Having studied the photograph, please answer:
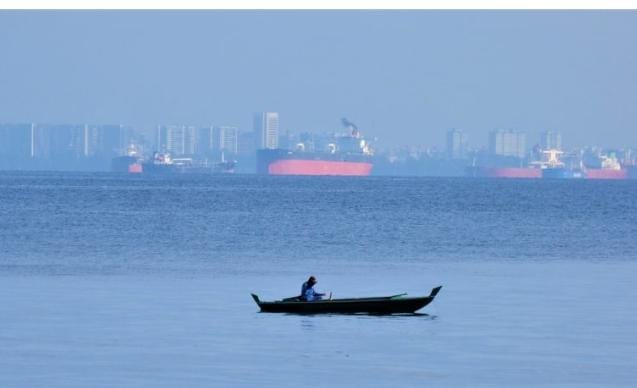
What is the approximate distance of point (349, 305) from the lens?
3612 cm

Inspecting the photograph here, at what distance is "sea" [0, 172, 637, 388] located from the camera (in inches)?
1045

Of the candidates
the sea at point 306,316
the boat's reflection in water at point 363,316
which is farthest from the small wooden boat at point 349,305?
the sea at point 306,316

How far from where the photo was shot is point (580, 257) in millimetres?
60531

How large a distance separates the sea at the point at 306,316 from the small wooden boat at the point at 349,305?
1.55ft

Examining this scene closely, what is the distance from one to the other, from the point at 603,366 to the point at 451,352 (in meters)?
3.15

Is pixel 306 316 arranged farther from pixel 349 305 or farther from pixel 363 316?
pixel 363 316

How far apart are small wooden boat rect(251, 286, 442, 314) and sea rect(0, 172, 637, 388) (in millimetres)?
471

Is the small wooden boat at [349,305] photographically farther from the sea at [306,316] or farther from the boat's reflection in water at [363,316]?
the sea at [306,316]

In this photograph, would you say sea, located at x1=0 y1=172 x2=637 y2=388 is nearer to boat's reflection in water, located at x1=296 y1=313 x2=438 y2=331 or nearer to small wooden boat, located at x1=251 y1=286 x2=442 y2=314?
boat's reflection in water, located at x1=296 y1=313 x2=438 y2=331

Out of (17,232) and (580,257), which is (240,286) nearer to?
(580,257)

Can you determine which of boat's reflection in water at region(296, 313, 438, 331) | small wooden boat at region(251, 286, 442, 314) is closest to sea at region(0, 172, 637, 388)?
boat's reflection in water at region(296, 313, 438, 331)

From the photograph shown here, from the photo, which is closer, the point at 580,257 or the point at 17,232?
the point at 580,257

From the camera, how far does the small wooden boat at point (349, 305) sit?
36125 mm

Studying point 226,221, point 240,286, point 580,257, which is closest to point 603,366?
point 240,286
